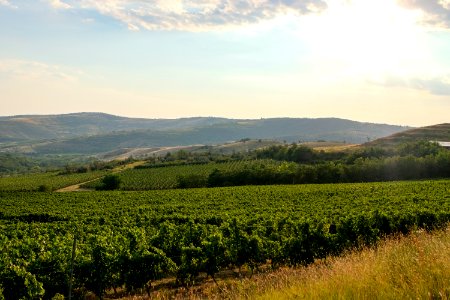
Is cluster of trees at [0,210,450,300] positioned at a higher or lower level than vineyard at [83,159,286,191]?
higher

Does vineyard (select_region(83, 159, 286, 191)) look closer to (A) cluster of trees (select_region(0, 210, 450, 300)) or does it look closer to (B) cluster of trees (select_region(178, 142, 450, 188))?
(B) cluster of trees (select_region(178, 142, 450, 188))

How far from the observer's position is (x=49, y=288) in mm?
16766

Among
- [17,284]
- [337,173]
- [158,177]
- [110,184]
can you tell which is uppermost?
[17,284]

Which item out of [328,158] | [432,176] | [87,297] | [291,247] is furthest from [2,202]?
[328,158]

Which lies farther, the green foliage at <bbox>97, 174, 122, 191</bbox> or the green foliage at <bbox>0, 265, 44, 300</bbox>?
the green foliage at <bbox>97, 174, 122, 191</bbox>

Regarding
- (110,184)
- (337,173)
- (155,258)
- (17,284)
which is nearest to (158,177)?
(110,184)

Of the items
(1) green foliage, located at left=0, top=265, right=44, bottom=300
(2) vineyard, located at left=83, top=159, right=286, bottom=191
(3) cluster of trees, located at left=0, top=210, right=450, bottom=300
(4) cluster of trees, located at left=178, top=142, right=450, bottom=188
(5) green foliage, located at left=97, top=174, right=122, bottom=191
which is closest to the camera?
(1) green foliage, located at left=0, top=265, right=44, bottom=300

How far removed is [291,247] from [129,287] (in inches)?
318

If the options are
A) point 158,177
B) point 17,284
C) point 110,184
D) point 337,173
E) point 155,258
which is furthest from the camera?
point 158,177

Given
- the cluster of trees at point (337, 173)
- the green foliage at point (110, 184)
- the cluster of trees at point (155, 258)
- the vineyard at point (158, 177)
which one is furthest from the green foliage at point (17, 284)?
the green foliage at point (110, 184)

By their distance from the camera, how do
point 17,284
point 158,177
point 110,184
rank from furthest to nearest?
1. point 158,177
2. point 110,184
3. point 17,284

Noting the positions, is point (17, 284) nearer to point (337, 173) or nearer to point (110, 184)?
point (337, 173)

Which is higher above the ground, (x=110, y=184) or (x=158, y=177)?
(x=158, y=177)

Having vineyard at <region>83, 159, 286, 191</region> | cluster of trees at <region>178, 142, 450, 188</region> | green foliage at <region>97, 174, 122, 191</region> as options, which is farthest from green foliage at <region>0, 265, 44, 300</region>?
green foliage at <region>97, 174, 122, 191</region>
